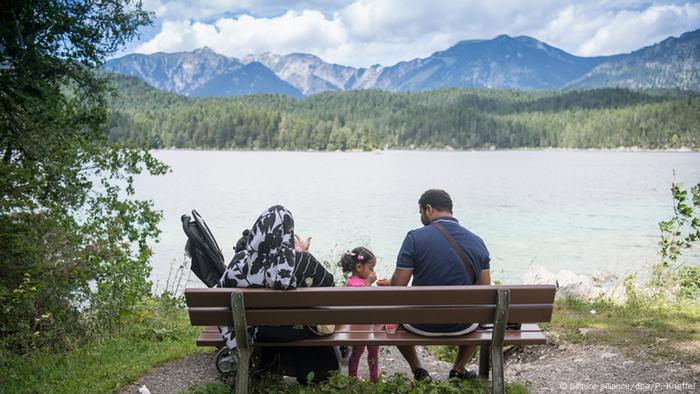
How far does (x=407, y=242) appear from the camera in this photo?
4.76 meters

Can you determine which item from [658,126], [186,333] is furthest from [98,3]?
[658,126]

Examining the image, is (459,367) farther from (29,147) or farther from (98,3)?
(98,3)

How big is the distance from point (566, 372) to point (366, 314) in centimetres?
266

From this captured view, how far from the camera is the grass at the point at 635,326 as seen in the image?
6.27 metres

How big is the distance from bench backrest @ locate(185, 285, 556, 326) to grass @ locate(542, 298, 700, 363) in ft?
8.50

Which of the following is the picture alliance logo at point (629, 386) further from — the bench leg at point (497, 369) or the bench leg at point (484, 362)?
the bench leg at point (497, 369)

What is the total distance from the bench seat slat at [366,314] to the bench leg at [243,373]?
0.29 meters

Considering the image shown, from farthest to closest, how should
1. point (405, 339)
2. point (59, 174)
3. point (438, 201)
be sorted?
point (59, 174), point (438, 201), point (405, 339)

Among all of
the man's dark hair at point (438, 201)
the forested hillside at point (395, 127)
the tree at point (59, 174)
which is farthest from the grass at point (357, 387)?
the forested hillside at point (395, 127)

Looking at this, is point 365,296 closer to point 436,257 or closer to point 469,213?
point 436,257

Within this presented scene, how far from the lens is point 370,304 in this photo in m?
4.22

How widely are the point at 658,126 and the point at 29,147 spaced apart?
166 m

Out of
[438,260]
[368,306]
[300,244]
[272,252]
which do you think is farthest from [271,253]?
[438,260]

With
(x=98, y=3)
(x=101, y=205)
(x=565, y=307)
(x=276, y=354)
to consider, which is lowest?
(x=565, y=307)
